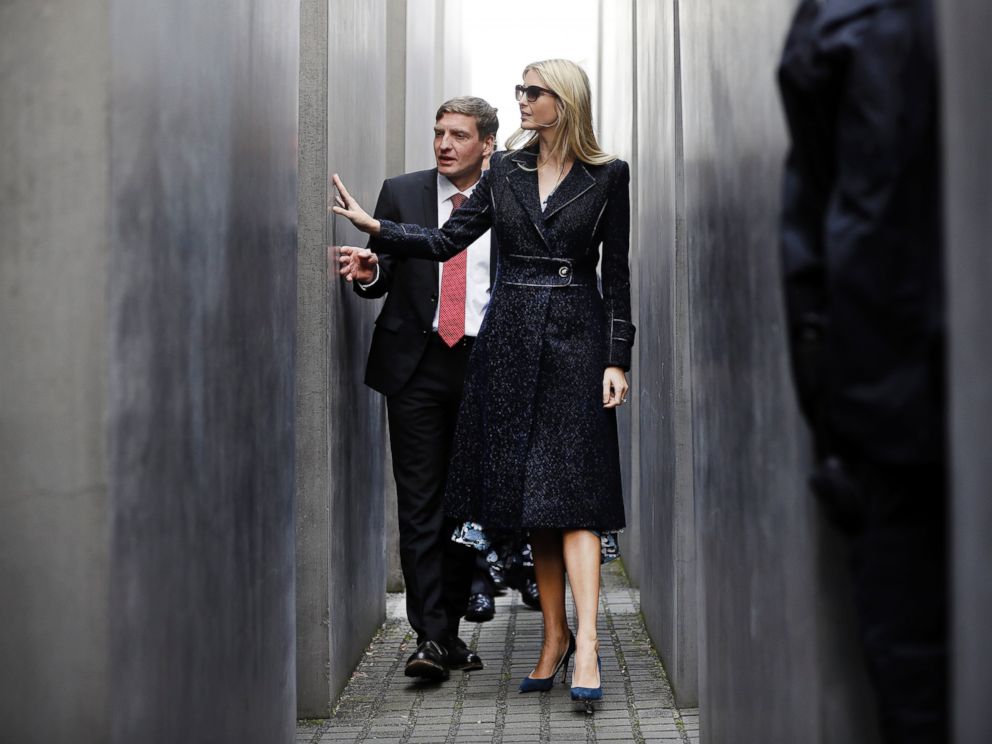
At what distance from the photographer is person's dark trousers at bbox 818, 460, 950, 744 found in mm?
2336

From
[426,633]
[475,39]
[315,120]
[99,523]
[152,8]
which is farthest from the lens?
[475,39]

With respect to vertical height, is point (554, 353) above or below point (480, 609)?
above

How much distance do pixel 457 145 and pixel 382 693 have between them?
7.28ft

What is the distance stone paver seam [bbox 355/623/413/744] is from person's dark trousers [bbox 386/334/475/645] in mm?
238

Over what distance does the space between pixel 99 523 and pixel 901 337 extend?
1.45 m

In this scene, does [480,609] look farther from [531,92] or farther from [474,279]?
[531,92]

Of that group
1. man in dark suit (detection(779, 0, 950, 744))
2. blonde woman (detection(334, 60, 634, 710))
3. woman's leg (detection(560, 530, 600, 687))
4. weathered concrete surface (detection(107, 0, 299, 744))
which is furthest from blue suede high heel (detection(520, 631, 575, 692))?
man in dark suit (detection(779, 0, 950, 744))

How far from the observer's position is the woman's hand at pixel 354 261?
5.64 meters

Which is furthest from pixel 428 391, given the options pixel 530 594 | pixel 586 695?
pixel 530 594

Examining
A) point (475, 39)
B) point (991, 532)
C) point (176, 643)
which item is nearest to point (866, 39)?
point (991, 532)

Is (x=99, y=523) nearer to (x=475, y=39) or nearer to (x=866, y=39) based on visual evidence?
(x=866, y=39)

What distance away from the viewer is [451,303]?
19.8ft

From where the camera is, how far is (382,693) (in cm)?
564

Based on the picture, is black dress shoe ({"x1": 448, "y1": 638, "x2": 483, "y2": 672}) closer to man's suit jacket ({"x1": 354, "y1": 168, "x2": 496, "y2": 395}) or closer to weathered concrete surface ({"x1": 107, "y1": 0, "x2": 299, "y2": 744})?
man's suit jacket ({"x1": 354, "y1": 168, "x2": 496, "y2": 395})
